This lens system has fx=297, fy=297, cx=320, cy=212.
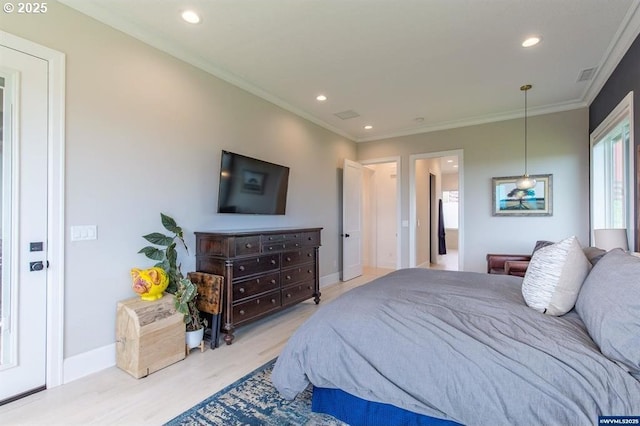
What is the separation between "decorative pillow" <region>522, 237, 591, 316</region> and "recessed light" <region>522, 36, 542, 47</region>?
2023 millimetres

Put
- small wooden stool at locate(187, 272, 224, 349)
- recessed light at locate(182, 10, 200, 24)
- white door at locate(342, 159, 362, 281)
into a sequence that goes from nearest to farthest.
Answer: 1. recessed light at locate(182, 10, 200, 24)
2. small wooden stool at locate(187, 272, 224, 349)
3. white door at locate(342, 159, 362, 281)

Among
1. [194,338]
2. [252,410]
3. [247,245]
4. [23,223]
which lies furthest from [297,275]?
[23,223]

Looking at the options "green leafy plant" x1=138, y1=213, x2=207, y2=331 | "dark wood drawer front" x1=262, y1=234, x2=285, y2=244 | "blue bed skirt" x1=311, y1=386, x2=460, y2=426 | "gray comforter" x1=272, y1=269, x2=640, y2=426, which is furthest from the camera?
"dark wood drawer front" x1=262, y1=234, x2=285, y2=244

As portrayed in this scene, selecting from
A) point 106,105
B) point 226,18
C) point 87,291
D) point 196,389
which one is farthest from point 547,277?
point 106,105

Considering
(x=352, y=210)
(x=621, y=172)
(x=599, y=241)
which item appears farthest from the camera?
(x=352, y=210)

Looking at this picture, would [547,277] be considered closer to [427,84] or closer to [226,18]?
[427,84]

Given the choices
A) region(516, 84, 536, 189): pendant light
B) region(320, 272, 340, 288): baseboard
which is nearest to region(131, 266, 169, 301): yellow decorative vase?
region(320, 272, 340, 288): baseboard

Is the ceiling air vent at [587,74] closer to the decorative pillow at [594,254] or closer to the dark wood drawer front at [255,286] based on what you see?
the decorative pillow at [594,254]

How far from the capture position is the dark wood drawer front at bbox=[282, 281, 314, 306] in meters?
3.56

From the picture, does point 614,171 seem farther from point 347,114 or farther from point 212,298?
point 212,298

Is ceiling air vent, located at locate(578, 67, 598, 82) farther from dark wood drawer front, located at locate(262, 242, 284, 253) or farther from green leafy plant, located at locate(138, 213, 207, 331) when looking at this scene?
green leafy plant, located at locate(138, 213, 207, 331)

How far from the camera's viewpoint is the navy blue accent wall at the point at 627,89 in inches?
97.1

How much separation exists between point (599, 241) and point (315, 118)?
388cm

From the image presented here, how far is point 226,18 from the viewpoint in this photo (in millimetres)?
2465
